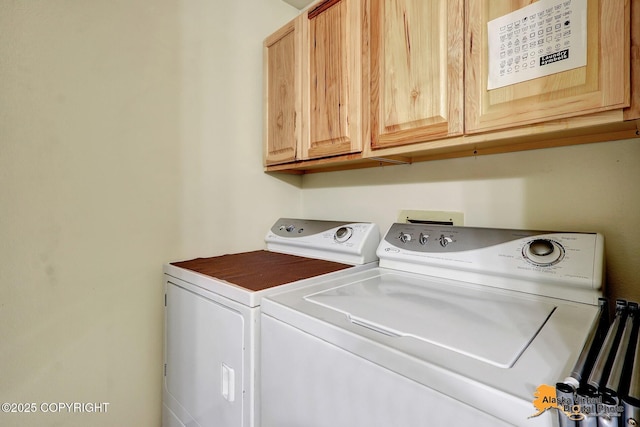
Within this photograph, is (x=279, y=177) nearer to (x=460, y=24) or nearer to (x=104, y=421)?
(x=460, y=24)

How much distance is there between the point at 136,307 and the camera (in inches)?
51.4

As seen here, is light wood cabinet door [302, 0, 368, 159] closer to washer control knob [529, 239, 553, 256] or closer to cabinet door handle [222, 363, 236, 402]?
washer control knob [529, 239, 553, 256]

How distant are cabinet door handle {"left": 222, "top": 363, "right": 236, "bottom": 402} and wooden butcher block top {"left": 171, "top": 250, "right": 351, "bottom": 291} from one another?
0.27 meters

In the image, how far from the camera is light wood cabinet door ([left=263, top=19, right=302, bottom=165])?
1.50 meters

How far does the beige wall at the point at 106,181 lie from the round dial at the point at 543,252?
4.36 ft

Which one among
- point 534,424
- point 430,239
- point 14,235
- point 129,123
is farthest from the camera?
point 129,123

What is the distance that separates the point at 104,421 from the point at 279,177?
1.40m

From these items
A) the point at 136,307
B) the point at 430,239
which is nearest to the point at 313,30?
the point at 430,239

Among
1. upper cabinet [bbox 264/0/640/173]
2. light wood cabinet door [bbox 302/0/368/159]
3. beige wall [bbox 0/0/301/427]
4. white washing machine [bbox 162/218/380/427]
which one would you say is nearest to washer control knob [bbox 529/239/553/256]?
upper cabinet [bbox 264/0/640/173]

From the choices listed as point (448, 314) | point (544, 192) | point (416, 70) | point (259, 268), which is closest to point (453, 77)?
point (416, 70)

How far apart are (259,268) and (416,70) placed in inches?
38.1

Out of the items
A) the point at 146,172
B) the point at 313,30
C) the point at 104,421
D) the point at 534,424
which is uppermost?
the point at 313,30

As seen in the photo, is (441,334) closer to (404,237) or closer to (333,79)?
(404,237)

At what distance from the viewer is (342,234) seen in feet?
4.60
